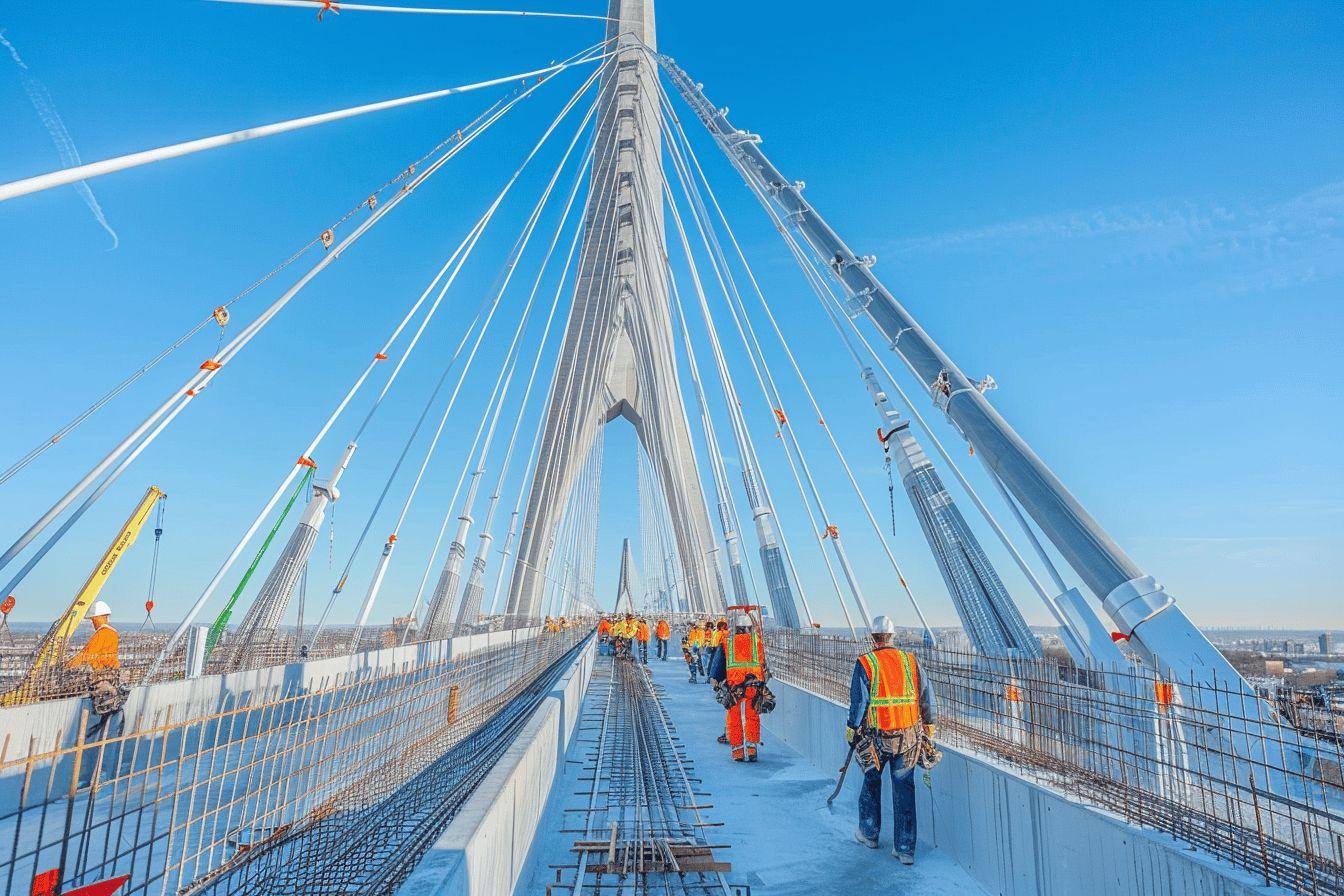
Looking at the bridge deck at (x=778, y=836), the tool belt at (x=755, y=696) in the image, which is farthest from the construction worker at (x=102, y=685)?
the tool belt at (x=755, y=696)

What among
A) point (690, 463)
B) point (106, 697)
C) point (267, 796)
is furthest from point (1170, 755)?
point (690, 463)

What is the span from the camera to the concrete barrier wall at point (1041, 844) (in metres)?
3.61

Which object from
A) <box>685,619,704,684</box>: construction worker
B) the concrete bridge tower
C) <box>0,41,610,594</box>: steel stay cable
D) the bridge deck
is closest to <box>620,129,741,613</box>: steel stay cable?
the concrete bridge tower

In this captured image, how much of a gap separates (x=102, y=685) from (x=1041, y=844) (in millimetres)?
8456

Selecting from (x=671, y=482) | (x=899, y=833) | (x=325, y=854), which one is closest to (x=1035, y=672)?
(x=899, y=833)

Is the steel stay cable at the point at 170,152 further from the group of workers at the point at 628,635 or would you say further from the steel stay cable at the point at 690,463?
the group of workers at the point at 628,635

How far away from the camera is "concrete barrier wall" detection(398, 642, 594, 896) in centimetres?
308

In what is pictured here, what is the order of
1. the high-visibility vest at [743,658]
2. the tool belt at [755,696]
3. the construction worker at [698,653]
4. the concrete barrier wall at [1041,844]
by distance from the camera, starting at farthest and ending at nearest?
the construction worker at [698,653], the high-visibility vest at [743,658], the tool belt at [755,696], the concrete barrier wall at [1041,844]

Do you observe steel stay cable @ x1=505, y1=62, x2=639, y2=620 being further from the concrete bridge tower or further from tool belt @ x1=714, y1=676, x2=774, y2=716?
tool belt @ x1=714, y1=676, x2=774, y2=716

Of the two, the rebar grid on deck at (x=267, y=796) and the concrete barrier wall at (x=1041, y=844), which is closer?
the concrete barrier wall at (x=1041, y=844)

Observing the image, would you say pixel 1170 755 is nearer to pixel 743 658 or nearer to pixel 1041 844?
pixel 1041 844

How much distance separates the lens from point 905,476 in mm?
12516

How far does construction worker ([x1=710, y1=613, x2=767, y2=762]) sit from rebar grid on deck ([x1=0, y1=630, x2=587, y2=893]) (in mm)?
2427

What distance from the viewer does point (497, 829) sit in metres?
4.05
